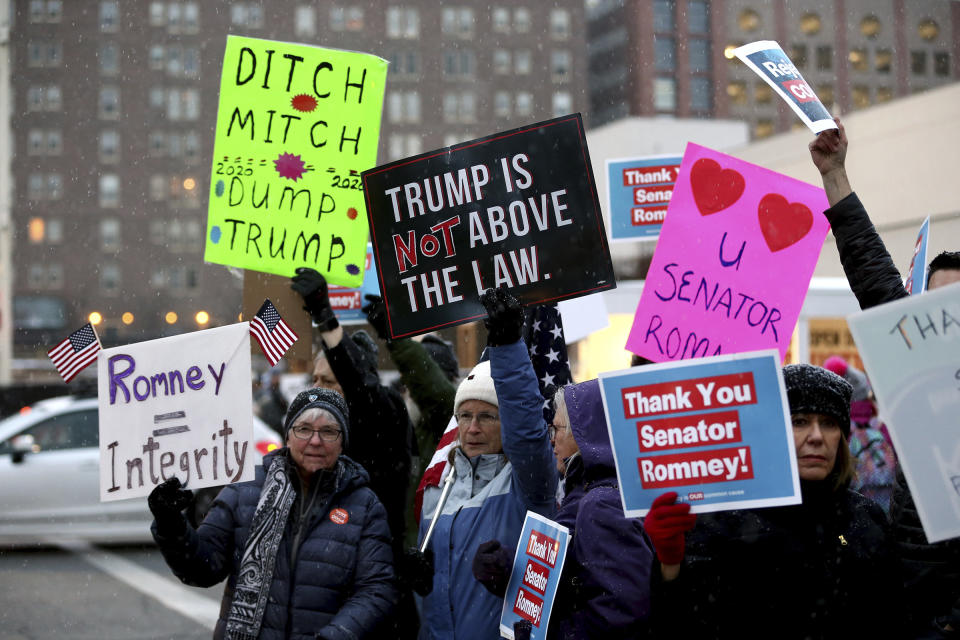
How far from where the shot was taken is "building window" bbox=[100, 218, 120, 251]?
8650cm

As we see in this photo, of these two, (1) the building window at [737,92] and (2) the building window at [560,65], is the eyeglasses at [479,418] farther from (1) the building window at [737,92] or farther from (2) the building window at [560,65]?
(2) the building window at [560,65]

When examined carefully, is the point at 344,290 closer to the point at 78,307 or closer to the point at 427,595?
the point at 427,595

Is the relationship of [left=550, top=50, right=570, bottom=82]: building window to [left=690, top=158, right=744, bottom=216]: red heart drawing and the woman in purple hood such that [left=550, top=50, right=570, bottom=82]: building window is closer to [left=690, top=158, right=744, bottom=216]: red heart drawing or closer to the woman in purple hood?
[left=690, top=158, right=744, bottom=216]: red heart drawing

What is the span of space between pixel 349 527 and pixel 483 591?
0.52 metres

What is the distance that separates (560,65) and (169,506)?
91.1 m

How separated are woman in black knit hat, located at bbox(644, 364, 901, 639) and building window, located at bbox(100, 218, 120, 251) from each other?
8906 centimetres

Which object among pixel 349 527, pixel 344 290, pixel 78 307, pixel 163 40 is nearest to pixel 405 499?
pixel 349 527

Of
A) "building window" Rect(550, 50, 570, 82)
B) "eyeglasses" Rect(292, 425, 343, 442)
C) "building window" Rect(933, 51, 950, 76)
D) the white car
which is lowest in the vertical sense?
the white car

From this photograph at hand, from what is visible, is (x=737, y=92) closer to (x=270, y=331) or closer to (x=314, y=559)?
(x=270, y=331)

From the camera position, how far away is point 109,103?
8888 cm

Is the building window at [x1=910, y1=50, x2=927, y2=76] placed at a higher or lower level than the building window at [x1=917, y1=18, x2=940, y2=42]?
lower

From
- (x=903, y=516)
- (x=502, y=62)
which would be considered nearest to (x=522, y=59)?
(x=502, y=62)

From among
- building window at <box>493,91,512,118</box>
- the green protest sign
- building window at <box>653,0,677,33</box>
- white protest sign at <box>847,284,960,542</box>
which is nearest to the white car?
the green protest sign

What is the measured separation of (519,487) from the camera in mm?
3553
